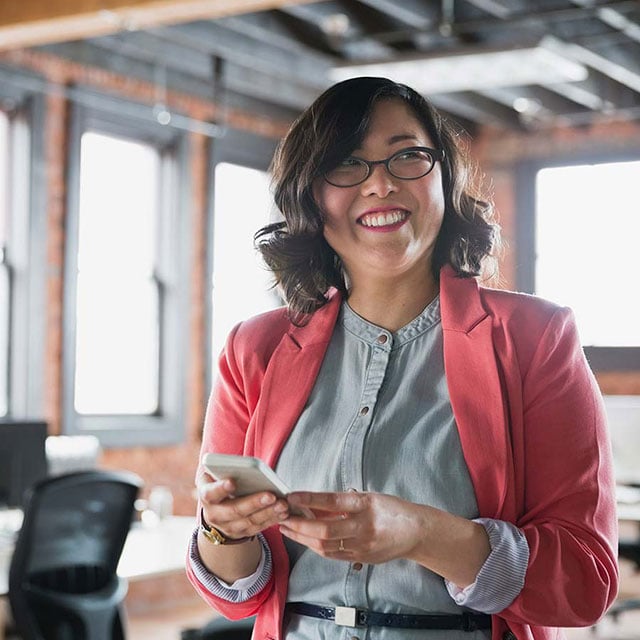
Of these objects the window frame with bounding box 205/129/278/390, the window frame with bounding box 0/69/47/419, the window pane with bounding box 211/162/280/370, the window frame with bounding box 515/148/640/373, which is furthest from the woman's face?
the window frame with bounding box 515/148/640/373

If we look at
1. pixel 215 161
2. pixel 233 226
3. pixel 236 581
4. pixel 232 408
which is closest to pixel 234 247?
pixel 233 226

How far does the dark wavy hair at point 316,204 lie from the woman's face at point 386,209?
2 cm

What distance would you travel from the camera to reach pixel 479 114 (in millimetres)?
8906

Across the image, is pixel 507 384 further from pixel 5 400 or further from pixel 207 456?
pixel 5 400

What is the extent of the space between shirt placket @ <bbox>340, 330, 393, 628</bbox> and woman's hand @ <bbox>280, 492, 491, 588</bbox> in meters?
0.11

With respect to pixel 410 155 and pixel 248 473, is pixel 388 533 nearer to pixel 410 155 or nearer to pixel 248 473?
pixel 248 473

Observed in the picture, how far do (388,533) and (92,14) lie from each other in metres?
4.22

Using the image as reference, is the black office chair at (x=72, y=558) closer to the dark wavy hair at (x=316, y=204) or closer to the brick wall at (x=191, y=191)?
the dark wavy hair at (x=316, y=204)

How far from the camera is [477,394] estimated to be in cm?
151

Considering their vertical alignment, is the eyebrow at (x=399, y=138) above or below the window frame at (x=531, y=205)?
below

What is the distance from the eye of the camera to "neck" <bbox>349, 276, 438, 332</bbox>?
1.65m

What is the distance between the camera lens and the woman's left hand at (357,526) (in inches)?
51.6

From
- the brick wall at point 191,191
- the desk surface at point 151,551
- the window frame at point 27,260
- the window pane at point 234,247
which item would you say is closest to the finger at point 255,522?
the desk surface at point 151,551

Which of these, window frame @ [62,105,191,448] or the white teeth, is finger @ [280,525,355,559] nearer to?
the white teeth
